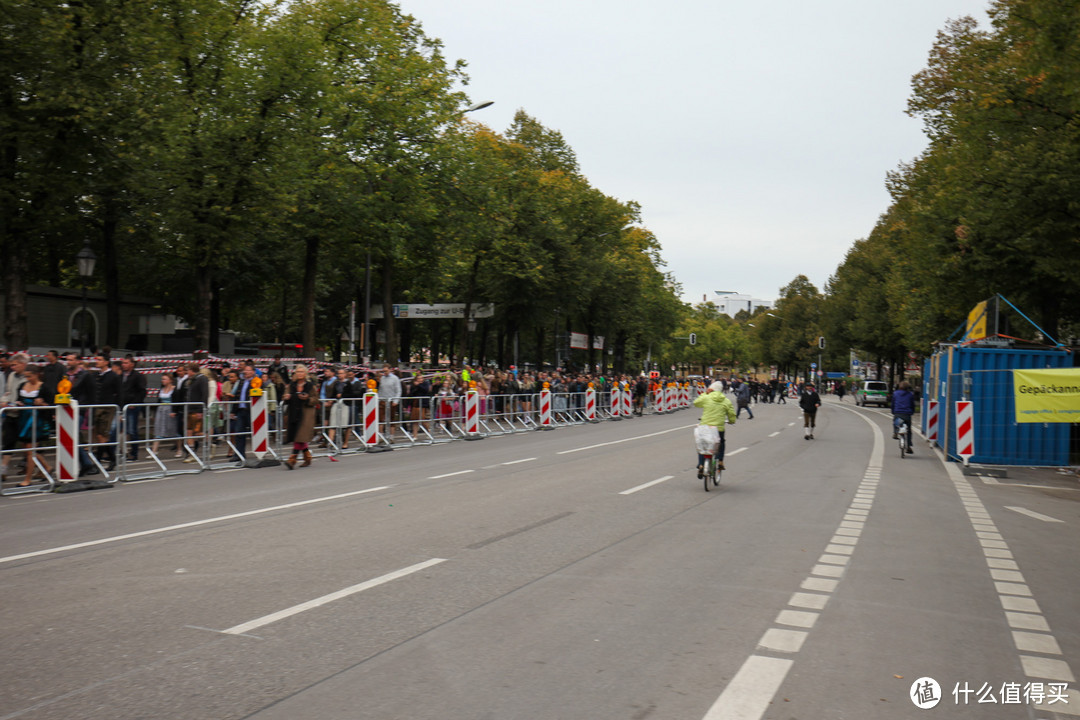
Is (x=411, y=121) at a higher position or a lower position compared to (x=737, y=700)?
higher

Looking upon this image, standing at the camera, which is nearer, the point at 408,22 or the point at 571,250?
the point at 408,22

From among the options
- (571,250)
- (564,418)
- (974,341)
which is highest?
(571,250)

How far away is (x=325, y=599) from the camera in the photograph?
6.46m

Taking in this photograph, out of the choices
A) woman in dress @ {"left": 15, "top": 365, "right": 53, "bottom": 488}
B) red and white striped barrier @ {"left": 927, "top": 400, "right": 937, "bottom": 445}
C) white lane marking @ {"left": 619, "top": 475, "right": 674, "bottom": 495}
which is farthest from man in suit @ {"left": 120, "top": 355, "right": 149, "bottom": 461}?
red and white striped barrier @ {"left": 927, "top": 400, "right": 937, "bottom": 445}

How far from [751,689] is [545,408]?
2663cm

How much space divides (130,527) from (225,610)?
4050 millimetres

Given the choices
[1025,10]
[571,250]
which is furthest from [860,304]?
[1025,10]

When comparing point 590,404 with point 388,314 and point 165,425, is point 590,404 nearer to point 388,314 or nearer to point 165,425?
point 388,314

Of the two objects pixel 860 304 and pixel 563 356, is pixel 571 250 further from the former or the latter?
pixel 860 304

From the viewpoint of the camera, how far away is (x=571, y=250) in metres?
44.6

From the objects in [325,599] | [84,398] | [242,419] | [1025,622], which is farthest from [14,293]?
[1025,622]

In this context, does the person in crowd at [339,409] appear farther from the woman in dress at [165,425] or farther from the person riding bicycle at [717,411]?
the person riding bicycle at [717,411]

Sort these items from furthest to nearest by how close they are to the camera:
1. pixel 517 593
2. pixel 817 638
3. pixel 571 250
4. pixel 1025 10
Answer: pixel 571 250, pixel 1025 10, pixel 517 593, pixel 817 638

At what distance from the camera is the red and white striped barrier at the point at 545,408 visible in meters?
31.1
